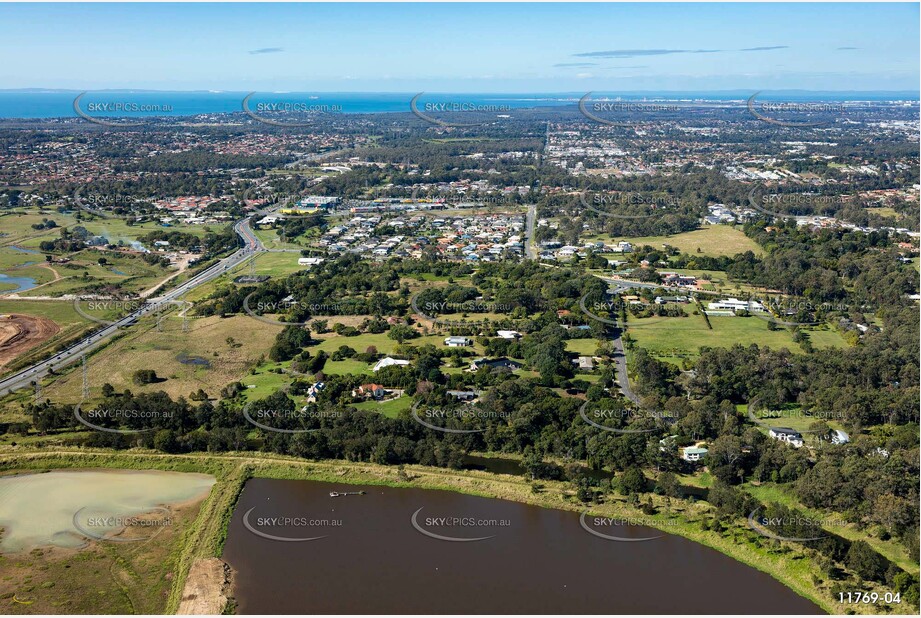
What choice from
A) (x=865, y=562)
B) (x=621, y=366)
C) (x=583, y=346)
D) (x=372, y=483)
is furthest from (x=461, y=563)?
(x=583, y=346)

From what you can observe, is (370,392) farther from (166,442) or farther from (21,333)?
(21,333)

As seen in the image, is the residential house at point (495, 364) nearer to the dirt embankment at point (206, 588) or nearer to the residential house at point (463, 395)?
the residential house at point (463, 395)

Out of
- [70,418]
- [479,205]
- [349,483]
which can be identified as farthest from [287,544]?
[479,205]

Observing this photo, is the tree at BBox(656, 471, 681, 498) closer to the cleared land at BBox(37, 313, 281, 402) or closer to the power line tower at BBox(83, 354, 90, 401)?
the cleared land at BBox(37, 313, 281, 402)

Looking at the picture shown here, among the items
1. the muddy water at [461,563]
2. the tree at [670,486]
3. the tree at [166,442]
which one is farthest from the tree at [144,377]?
the tree at [670,486]

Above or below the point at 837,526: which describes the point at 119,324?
above
